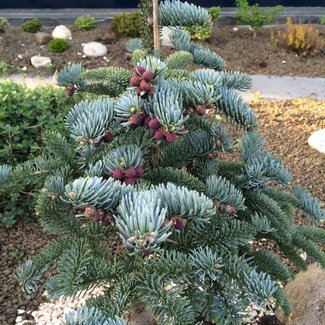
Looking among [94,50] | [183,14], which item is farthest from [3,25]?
[183,14]

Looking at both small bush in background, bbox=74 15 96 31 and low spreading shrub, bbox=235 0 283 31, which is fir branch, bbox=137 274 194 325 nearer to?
low spreading shrub, bbox=235 0 283 31

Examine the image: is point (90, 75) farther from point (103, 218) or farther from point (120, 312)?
point (120, 312)

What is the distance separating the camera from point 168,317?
1.91 meters

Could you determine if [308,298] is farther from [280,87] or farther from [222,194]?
[280,87]

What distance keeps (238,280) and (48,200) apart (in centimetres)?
77

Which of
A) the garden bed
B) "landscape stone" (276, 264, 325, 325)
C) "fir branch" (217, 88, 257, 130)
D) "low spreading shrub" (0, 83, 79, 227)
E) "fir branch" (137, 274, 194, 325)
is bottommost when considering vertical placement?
the garden bed

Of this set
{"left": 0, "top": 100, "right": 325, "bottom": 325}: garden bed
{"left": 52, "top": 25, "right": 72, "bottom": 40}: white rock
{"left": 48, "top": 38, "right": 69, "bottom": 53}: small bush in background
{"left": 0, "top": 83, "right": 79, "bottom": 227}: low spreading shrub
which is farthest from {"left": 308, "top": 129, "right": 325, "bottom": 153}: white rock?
{"left": 52, "top": 25, "right": 72, "bottom": 40}: white rock

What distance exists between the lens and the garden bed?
3.80 meters

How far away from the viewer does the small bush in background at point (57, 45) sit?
28.5 ft

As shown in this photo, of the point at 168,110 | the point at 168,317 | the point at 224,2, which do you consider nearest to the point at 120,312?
the point at 168,317

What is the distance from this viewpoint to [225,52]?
8.68m

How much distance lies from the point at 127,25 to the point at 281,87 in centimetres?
294

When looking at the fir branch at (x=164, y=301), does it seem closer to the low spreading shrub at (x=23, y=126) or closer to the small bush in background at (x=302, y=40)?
the low spreading shrub at (x=23, y=126)

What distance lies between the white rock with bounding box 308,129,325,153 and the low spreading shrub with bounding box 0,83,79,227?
2526 mm
